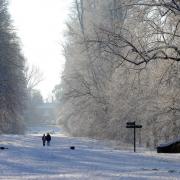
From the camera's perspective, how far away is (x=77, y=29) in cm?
5700

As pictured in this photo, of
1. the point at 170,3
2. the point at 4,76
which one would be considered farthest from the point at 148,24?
the point at 4,76

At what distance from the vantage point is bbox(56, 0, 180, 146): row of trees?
2542 centimetres

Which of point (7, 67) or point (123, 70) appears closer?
point (123, 70)

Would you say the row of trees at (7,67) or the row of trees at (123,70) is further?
the row of trees at (7,67)

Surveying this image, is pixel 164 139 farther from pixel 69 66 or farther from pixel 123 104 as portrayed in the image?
pixel 69 66

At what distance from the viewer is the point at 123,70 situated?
42.8 meters

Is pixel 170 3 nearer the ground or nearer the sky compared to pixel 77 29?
nearer the ground

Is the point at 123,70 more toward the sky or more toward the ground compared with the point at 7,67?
more toward the ground

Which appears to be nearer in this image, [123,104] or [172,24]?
[172,24]

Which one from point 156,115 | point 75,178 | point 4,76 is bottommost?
point 75,178

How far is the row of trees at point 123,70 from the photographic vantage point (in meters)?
25.4

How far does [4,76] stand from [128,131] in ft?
38.4

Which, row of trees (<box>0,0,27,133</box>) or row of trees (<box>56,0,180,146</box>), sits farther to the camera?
row of trees (<box>0,0,27,133</box>)

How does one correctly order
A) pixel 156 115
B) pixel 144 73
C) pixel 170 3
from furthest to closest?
pixel 144 73 → pixel 156 115 → pixel 170 3
